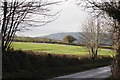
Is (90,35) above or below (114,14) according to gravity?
below

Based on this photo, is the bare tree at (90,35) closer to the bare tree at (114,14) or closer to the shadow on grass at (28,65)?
the shadow on grass at (28,65)

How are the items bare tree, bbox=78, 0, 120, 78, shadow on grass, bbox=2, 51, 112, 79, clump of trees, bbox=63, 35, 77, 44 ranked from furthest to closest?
clump of trees, bbox=63, 35, 77, 44
shadow on grass, bbox=2, 51, 112, 79
bare tree, bbox=78, 0, 120, 78

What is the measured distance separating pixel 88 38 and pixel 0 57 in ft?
59.5

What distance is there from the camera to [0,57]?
9.73 m

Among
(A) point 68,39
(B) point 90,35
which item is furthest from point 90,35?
(A) point 68,39

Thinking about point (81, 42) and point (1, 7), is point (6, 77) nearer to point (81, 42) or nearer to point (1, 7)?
point (1, 7)

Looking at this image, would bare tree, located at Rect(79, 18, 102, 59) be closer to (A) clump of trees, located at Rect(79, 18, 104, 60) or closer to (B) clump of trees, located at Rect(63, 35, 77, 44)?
(A) clump of trees, located at Rect(79, 18, 104, 60)

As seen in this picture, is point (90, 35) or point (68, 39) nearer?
point (90, 35)

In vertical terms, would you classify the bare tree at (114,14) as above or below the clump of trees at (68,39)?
above

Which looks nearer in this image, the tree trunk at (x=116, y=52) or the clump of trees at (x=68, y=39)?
the tree trunk at (x=116, y=52)

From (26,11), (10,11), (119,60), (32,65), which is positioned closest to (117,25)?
(119,60)

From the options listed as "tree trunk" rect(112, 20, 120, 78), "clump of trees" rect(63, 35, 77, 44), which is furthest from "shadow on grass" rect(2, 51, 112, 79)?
"clump of trees" rect(63, 35, 77, 44)

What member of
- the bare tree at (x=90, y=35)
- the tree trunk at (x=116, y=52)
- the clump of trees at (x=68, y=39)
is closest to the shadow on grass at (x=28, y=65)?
the tree trunk at (x=116, y=52)

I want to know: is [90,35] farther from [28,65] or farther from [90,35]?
[28,65]
